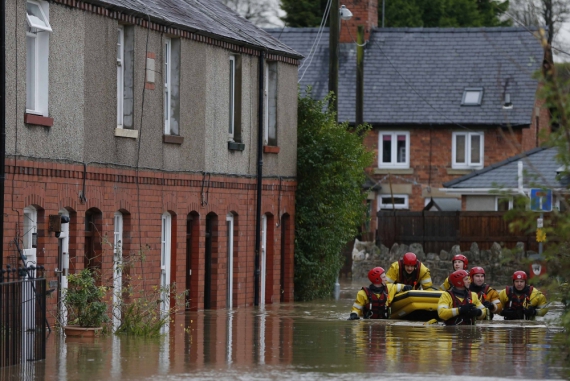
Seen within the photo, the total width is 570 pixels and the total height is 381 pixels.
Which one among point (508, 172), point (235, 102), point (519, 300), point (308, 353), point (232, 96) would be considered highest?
point (232, 96)

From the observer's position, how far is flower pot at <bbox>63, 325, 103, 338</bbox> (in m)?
19.3

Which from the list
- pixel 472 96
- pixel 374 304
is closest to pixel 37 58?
pixel 374 304

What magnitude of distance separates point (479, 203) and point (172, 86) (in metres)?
23.7

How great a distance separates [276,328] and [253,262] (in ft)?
23.1

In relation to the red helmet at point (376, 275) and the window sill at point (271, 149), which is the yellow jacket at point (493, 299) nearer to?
the red helmet at point (376, 275)

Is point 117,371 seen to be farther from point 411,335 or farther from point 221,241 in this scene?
point 221,241

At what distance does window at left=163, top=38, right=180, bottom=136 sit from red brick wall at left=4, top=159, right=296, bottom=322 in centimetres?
98

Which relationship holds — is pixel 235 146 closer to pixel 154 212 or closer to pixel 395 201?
pixel 154 212

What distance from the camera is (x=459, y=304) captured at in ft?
75.9

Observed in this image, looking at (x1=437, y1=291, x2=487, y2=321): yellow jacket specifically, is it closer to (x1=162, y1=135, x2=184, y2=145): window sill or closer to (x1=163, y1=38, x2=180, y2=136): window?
(x1=162, y1=135, x2=184, y2=145): window sill

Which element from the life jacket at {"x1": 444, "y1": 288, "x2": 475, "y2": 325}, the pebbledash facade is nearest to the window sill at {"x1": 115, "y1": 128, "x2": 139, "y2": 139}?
the pebbledash facade

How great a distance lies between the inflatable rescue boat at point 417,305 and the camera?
24281 millimetres

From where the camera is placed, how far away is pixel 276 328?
2283 cm

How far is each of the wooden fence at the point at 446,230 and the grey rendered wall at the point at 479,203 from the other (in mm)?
3146
